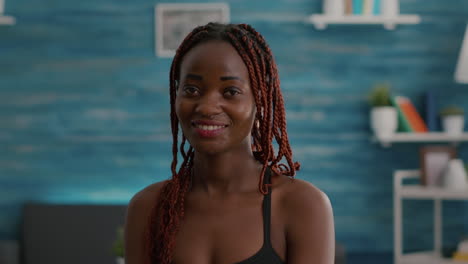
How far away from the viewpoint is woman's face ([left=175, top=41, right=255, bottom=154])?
2.40ft

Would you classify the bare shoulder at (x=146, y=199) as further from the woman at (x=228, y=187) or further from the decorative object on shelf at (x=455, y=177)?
the decorative object on shelf at (x=455, y=177)

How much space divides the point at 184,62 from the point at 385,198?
3.27 m

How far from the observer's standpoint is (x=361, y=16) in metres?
3.58

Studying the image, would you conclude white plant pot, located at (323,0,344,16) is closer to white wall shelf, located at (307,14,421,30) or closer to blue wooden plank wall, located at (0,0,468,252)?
white wall shelf, located at (307,14,421,30)

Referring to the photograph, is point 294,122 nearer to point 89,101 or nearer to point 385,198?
point 385,198

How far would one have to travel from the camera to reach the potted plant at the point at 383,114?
11.5 feet

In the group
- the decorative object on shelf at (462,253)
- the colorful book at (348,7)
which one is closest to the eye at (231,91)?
the decorative object on shelf at (462,253)

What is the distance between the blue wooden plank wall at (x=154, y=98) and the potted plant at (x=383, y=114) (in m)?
0.22

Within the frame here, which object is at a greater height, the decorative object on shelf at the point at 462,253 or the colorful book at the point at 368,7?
the colorful book at the point at 368,7

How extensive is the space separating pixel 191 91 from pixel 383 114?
2.91 meters

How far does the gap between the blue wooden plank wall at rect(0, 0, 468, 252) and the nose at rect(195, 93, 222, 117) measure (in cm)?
311

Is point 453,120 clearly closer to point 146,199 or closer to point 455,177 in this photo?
point 455,177

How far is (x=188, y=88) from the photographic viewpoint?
75 centimetres

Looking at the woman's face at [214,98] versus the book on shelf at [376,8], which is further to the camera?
the book on shelf at [376,8]
